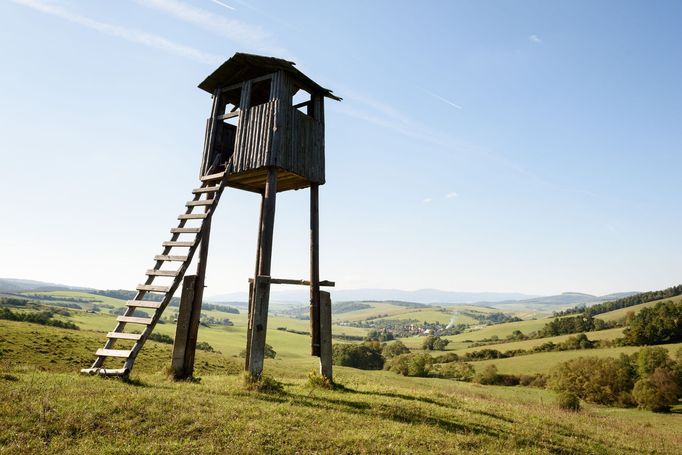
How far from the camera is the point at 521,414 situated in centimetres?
1318

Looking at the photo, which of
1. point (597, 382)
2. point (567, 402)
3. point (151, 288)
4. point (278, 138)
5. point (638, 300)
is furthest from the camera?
point (638, 300)

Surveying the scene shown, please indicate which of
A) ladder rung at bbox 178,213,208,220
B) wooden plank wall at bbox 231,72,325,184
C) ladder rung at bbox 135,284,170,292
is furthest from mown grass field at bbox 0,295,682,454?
wooden plank wall at bbox 231,72,325,184

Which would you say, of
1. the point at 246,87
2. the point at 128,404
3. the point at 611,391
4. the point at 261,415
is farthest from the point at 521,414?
the point at 611,391

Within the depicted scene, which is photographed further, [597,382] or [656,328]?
[656,328]

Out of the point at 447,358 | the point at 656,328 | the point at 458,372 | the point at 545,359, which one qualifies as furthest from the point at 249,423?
the point at 656,328

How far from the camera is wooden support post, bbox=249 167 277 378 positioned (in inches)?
460

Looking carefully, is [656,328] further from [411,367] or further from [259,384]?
[259,384]

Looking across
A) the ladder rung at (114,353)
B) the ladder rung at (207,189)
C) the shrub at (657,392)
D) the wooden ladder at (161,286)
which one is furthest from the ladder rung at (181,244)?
the shrub at (657,392)

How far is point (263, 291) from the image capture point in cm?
1227

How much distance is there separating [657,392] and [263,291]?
192 feet

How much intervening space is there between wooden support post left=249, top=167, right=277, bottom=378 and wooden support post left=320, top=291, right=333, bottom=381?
2.53 m

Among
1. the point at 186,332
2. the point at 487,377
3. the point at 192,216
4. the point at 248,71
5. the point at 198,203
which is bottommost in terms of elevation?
the point at 487,377

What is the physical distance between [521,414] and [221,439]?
10.5m

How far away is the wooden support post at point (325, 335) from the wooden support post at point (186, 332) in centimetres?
426
